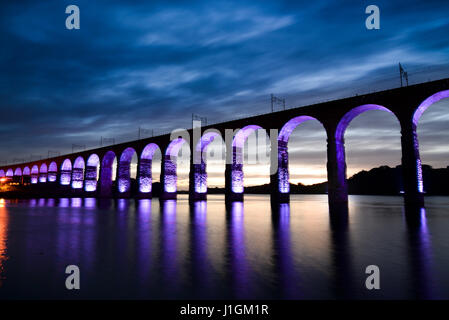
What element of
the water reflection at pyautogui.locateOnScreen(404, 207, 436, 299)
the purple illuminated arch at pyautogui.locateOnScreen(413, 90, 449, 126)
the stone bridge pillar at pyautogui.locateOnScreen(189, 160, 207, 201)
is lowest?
the water reflection at pyautogui.locateOnScreen(404, 207, 436, 299)

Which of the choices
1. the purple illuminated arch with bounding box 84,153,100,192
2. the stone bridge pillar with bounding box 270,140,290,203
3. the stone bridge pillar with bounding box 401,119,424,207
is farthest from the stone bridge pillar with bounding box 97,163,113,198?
the stone bridge pillar with bounding box 401,119,424,207

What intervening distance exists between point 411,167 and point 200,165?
21570mm

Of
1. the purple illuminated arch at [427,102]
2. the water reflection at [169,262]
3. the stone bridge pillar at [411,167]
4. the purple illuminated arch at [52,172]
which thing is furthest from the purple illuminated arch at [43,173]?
the purple illuminated arch at [427,102]

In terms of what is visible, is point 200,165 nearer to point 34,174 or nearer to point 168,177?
point 168,177

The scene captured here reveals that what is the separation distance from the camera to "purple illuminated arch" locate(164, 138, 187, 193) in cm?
3708

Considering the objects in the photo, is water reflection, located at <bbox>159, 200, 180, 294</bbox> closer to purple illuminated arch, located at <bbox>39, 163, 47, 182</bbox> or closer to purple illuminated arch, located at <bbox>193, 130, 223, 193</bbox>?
purple illuminated arch, located at <bbox>193, 130, 223, 193</bbox>

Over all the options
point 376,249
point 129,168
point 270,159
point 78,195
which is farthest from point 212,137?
point 78,195

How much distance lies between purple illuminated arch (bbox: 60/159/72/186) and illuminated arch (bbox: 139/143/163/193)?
2738 centimetres

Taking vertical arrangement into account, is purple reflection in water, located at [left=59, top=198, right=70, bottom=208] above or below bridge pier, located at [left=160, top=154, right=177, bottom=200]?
below

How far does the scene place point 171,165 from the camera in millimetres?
37594

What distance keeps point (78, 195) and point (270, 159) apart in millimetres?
43380

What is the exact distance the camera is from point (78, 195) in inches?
2168
